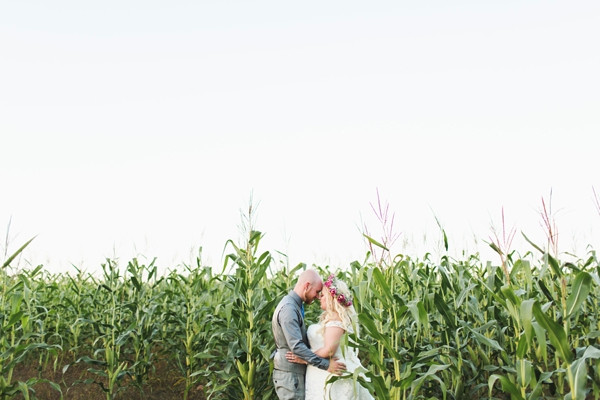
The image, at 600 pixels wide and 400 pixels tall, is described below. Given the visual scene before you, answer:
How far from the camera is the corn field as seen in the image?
4.14 m

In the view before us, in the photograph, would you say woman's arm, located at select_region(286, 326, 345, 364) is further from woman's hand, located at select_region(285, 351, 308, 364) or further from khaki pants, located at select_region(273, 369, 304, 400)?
khaki pants, located at select_region(273, 369, 304, 400)

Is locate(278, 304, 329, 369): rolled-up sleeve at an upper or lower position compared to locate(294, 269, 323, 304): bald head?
lower

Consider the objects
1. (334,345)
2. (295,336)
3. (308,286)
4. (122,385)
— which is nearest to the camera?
(334,345)

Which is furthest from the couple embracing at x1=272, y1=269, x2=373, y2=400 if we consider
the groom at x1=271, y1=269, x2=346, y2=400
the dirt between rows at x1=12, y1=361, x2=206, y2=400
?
the dirt between rows at x1=12, y1=361, x2=206, y2=400

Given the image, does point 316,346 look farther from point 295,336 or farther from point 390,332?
point 390,332

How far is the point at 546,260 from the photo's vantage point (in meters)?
4.47

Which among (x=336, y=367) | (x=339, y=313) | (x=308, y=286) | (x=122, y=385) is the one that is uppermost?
(x=308, y=286)

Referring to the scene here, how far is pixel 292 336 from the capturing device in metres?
4.75

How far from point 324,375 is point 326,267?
5.64 meters

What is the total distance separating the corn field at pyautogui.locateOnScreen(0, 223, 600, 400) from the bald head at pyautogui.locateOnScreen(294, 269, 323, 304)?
420 millimetres

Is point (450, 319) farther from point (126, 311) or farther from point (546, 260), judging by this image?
point (126, 311)

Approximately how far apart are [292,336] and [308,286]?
0.49 metres

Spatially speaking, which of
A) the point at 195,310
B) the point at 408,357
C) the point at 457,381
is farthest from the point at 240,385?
the point at 457,381

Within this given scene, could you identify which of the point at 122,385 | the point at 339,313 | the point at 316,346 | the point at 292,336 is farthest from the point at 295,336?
the point at 122,385
